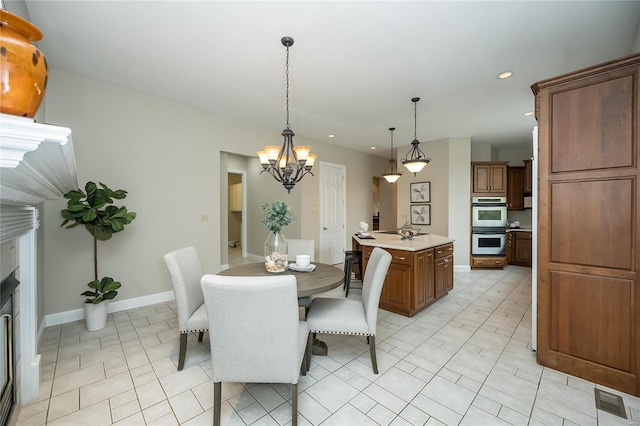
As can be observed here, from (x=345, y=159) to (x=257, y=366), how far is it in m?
5.54

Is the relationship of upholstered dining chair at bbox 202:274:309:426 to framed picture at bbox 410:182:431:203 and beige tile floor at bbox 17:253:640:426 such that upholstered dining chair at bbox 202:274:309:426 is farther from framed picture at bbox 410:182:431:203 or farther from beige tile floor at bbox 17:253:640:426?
framed picture at bbox 410:182:431:203

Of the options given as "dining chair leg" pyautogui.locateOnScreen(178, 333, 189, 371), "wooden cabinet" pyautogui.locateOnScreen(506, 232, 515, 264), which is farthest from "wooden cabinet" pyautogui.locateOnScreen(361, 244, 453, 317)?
"wooden cabinet" pyautogui.locateOnScreen(506, 232, 515, 264)

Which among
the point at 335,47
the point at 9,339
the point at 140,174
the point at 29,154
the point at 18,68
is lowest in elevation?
the point at 9,339

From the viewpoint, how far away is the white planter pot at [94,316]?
2820 millimetres

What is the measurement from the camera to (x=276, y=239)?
233 cm

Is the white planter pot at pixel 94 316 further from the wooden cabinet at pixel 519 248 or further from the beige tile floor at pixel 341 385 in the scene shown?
the wooden cabinet at pixel 519 248

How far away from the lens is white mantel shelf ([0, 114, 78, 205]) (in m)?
0.66

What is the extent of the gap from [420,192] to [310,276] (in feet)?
15.0

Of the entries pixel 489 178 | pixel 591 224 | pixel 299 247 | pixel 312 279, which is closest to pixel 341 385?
pixel 312 279

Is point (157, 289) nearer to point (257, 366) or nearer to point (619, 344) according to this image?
point (257, 366)

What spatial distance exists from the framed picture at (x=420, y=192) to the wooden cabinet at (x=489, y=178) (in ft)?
2.91

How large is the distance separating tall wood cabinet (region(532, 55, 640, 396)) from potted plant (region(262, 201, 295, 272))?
84.3 inches

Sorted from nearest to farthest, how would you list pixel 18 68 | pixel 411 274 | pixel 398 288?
pixel 18 68 → pixel 411 274 → pixel 398 288

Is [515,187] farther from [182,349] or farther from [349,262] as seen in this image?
[182,349]
